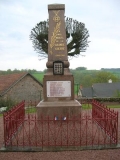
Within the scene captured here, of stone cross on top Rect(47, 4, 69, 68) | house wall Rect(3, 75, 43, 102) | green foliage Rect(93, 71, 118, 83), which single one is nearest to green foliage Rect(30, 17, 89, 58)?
house wall Rect(3, 75, 43, 102)

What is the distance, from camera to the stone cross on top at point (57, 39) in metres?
9.98

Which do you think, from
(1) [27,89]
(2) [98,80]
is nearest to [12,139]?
(1) [27,89]

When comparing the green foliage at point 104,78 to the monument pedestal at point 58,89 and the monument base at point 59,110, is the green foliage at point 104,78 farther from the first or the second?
the monument base at point 59,110

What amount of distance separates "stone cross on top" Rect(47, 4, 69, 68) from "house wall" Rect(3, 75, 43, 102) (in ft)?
55.9

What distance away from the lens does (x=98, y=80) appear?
65.6m

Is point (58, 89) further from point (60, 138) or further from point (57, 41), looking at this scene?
point (60, 138)

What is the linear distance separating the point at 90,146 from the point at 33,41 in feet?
64.9

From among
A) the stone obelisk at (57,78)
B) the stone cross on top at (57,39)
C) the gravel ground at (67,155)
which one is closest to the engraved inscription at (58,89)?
the stone obelisk at (57,78)

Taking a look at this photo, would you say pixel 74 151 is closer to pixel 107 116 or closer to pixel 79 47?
pixel 107 116

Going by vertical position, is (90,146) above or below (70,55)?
below

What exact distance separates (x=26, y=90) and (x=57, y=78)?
19.0 metres

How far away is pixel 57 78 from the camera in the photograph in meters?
9.71

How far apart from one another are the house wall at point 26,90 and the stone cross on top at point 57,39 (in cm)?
1705

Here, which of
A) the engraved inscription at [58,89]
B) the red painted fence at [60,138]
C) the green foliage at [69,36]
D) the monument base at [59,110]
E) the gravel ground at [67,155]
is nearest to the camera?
the gravel ground at [67,155]
